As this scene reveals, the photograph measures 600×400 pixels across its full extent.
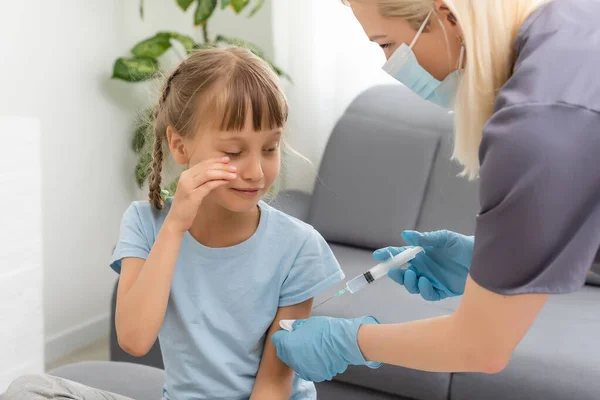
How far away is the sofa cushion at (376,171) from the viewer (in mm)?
2555

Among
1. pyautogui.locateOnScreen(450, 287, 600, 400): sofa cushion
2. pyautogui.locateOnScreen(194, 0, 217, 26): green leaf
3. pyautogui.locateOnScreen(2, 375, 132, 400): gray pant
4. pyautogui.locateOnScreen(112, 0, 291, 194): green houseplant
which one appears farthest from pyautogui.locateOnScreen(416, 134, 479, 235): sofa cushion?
pyautogui.locateOnScreen(2, 375, 132, 400): gray pant

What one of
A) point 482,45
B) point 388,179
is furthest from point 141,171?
point 482,45

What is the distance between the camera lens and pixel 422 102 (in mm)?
2730

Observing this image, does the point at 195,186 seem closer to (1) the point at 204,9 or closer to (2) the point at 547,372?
(2) the point at 547,372

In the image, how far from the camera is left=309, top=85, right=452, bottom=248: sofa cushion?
255cm

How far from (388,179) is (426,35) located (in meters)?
1.47

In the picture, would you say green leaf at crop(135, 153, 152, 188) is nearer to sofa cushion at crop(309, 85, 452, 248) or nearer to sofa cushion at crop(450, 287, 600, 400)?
sofa cushion at crop(309, 85, 452, 248)

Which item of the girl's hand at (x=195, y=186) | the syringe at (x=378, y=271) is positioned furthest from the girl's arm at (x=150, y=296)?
the syringe at (x=378, y=271)

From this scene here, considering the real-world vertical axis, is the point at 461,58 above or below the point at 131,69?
above

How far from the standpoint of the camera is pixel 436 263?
1.50m

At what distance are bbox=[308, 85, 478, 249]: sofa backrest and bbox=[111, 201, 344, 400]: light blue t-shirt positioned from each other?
4.10ft

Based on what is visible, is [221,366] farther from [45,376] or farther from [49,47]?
[49,47]

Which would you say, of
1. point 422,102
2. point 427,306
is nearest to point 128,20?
point 422,102

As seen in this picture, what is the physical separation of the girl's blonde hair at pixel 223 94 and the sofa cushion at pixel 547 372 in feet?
3.01
